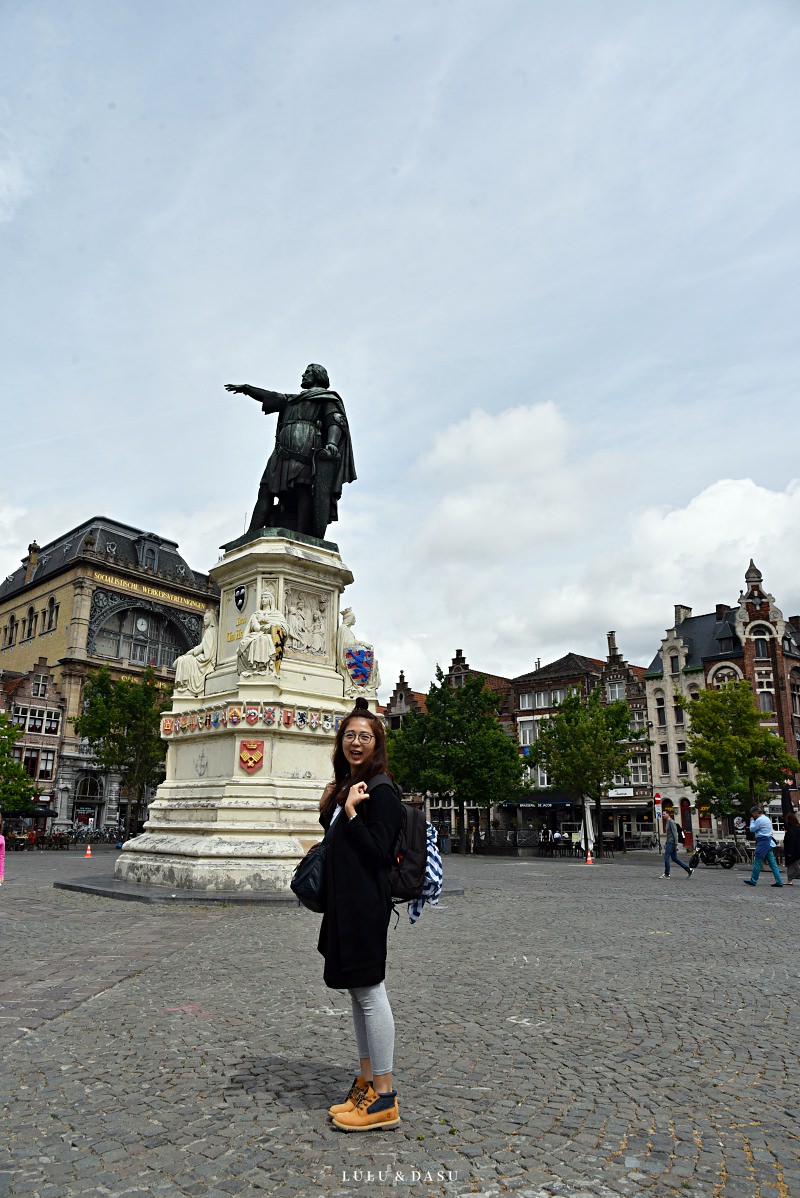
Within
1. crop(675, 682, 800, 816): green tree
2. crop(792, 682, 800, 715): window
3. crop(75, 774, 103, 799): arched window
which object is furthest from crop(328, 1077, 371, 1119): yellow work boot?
crop(75, 774, 103, 799): arched window

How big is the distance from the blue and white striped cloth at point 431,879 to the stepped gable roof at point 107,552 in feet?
197

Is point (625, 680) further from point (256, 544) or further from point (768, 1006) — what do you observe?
point (768, 1006)

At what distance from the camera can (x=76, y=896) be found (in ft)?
41.2

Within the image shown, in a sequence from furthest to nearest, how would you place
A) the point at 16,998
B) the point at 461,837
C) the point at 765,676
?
the point at 765,676, the point at 461,837, the point at 16,998

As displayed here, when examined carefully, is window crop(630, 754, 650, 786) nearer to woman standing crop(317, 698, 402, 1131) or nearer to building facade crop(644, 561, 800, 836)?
building facade crop(644, 561, 800, 836)

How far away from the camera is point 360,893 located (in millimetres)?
3652

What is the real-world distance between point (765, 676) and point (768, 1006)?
52.1 m

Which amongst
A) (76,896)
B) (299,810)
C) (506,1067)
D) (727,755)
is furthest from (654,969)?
(727,755)

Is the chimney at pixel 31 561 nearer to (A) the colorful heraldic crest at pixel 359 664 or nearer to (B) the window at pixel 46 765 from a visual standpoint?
(B) the window at pixel 46 765

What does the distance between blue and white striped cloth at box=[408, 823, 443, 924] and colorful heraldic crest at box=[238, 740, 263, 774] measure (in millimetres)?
9176

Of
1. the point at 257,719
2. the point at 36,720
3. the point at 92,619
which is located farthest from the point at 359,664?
the point at 92,619

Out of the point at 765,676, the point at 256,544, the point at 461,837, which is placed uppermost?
the point at 765,676

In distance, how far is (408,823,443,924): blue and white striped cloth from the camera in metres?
3.88

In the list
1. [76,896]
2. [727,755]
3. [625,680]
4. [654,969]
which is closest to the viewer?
[654,969]
